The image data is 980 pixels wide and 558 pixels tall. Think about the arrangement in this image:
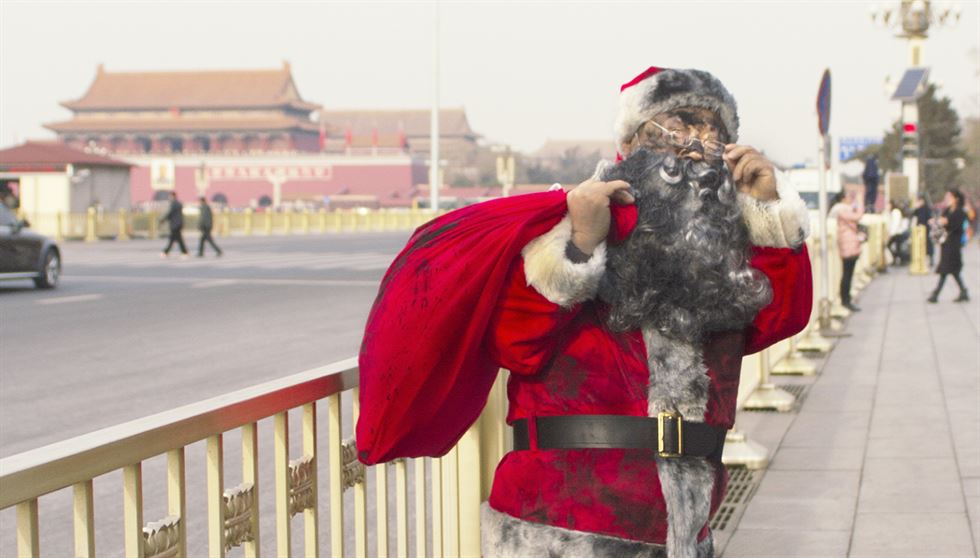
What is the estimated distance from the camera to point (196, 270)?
25.5 m

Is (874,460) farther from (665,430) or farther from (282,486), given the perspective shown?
(665,430)

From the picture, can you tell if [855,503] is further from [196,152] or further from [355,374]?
[196,152]

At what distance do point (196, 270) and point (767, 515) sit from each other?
20.6 meters

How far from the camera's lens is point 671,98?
94.0 inches

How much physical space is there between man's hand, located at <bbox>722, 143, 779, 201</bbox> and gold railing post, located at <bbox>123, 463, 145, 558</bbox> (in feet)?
3.53

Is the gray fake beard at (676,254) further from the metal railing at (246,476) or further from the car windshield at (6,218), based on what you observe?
the car windshield at (6,218)

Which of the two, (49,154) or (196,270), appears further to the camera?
(49,154)

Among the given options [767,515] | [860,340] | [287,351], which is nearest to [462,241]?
[767,515]

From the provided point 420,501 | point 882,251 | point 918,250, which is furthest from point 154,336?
point 882,251

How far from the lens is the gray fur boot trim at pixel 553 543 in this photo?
2.28 metres

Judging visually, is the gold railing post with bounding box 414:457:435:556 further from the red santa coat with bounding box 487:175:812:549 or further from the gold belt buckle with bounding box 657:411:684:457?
the gold belt buckle with bounding box 657:411:684:457

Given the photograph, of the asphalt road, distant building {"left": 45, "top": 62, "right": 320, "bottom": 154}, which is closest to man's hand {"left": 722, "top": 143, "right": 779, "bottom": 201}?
the asphalt road

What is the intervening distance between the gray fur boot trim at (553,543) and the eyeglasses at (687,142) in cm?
65

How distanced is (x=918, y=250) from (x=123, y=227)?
27.0 m
